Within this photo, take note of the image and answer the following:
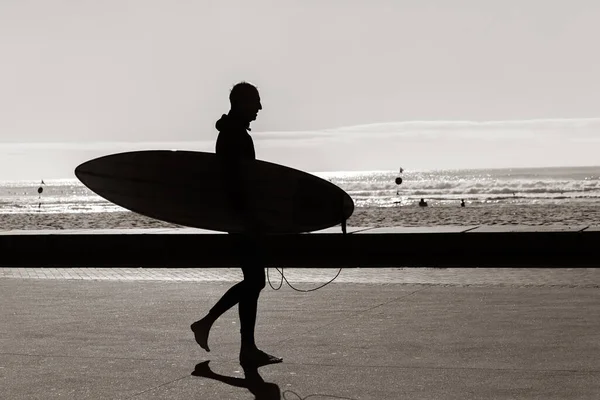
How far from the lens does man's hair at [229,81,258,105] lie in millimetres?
7500

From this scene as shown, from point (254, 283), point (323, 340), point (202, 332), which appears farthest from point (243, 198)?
point (323, 340)

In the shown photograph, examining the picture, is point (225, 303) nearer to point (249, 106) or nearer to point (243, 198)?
point (243, 198)

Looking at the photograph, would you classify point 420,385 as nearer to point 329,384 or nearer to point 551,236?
point 329,384

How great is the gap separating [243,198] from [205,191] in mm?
809

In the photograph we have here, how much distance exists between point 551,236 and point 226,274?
5.32 meters

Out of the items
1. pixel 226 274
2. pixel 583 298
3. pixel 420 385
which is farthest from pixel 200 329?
pixel 226 274

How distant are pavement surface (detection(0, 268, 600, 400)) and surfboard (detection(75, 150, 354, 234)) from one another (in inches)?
40.2

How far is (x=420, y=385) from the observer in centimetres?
655

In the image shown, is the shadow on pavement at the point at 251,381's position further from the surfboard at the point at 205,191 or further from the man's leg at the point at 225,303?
the surfboard at the point at 205,191

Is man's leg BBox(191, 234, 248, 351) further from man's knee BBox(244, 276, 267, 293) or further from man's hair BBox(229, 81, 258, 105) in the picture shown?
man's hair BBox(229, 81, 258, 105)

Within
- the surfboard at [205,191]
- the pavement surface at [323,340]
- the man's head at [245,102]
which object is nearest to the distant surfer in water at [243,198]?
the man's head at [245,102]

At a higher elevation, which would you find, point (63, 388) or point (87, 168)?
point (87, 168)

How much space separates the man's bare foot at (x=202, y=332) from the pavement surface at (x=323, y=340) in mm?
103

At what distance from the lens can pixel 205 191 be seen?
8234mm
